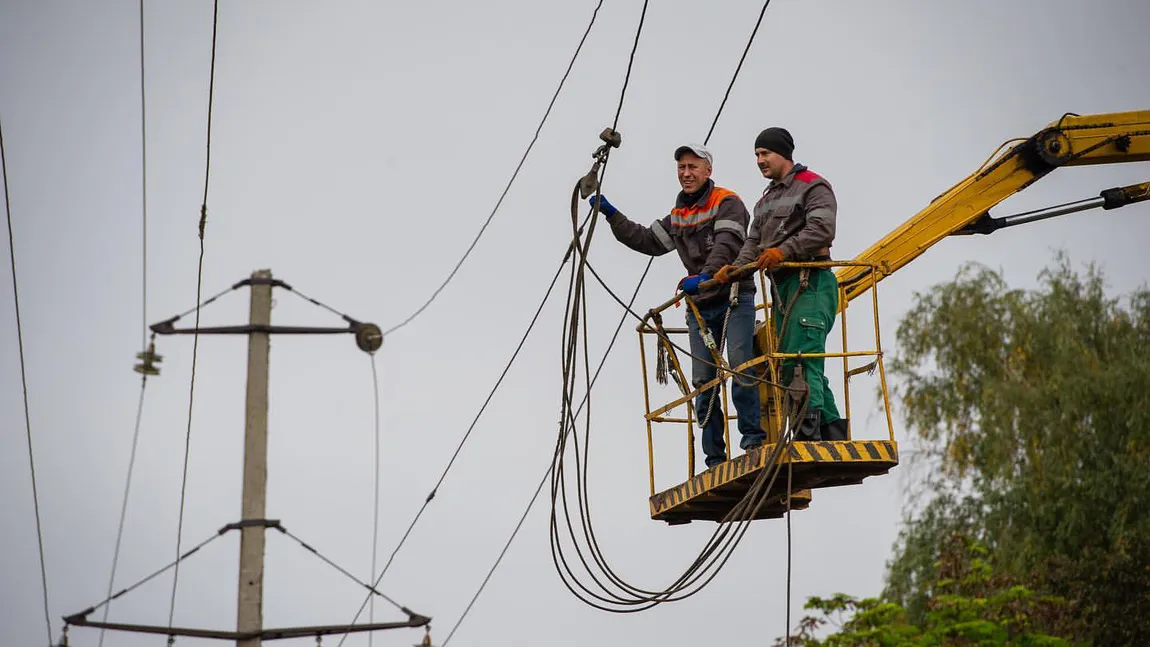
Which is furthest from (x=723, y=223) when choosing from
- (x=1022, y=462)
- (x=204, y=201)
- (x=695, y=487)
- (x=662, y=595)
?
(x=1022, y=462)

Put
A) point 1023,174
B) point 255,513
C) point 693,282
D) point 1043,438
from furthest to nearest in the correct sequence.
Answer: point 1043,438
point 255,513
point 1023,174
point 693,282

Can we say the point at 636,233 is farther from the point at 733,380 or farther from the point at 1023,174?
the point at 1023,174

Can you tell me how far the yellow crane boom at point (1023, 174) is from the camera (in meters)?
13.6

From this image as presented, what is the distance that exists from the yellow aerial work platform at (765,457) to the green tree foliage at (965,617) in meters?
8.80

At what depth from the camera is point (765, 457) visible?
1029 centimetres

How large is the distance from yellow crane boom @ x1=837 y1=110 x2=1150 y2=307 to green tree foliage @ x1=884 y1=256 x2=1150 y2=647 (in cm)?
885

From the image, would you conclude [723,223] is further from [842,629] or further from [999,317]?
[999,317]

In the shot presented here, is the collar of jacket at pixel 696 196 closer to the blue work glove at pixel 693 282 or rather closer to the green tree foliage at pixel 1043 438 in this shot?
the blue work glove at pixel 693 282

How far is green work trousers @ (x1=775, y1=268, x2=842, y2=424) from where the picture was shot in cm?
1050

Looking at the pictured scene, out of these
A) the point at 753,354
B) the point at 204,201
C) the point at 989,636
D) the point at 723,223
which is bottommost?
the point at 989,636

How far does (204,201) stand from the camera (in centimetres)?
1423

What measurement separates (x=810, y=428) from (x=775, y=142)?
1983 millimetres

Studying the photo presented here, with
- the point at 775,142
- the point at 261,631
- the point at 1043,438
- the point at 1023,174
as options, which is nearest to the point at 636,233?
Result: the point at 775,142

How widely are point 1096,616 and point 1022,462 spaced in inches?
129
